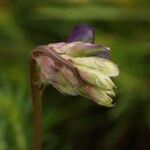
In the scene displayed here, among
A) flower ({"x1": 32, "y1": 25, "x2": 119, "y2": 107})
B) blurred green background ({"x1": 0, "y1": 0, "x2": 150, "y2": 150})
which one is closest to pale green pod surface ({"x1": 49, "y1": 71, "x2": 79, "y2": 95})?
flower ({"x1": 32, "y1": 25, "x2": 119, "y2": 107})

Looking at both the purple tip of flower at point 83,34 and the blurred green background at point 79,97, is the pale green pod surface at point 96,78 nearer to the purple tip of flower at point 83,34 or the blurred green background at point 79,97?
the purple tip of flower at point 83,34

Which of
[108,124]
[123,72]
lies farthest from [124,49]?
[108,124]

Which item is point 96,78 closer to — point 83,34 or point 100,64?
point 100,64

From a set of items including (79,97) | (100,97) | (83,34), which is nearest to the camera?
(100,97)

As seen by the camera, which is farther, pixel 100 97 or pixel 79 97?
pixel 79 97

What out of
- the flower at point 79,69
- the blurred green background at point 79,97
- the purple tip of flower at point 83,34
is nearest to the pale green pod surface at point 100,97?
the flower at point 79,69

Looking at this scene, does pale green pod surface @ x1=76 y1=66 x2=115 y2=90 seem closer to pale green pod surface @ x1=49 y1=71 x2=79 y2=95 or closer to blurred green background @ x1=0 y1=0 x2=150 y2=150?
pale green pod surface @ x1=49 y1=71 x2=79 y2=95

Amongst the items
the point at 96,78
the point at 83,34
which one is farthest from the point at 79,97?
the point at 96,78
